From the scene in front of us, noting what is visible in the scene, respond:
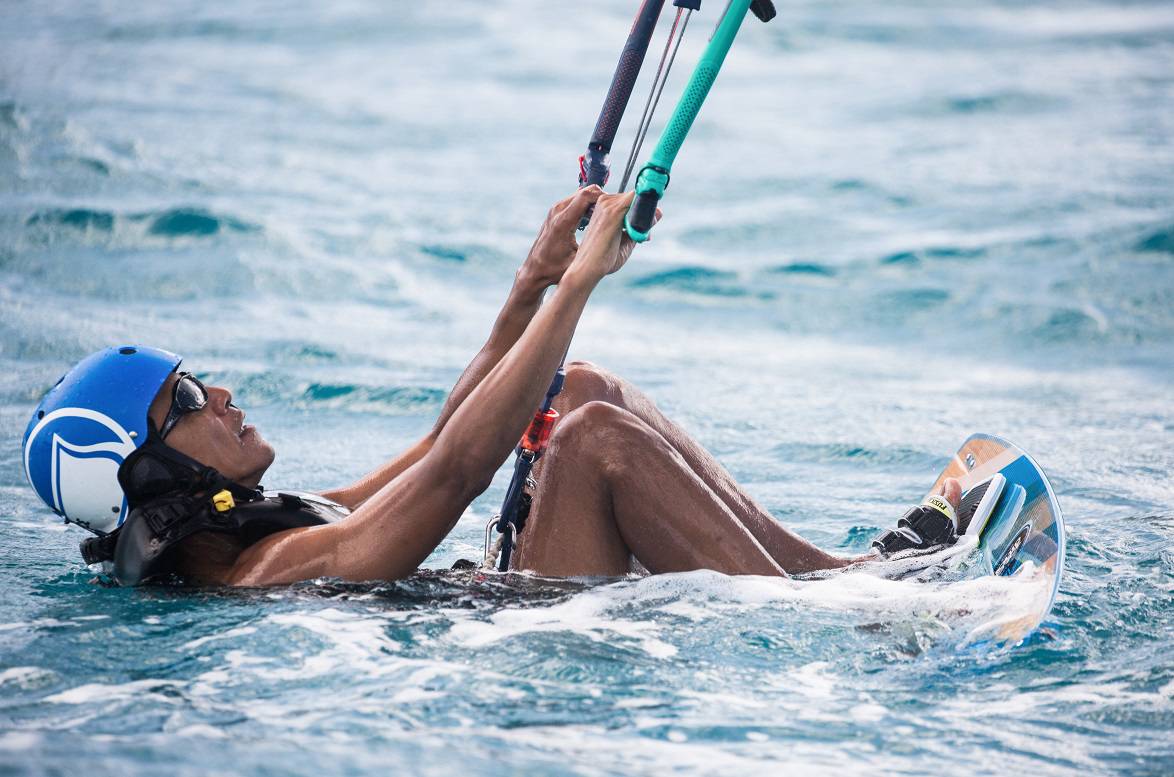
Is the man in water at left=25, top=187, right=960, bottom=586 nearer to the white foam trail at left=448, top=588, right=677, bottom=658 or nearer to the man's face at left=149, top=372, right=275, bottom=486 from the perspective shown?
the man's face at left=149, top=372, right=275, bottom=486

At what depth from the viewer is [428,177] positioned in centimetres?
1592

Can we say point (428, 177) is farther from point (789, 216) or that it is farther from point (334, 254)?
point (789, 216)

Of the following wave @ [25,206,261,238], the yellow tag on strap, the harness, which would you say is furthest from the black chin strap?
wave @ [25,206,261,238]

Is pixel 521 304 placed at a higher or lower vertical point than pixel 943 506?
higher

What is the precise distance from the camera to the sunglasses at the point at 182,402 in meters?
4.65

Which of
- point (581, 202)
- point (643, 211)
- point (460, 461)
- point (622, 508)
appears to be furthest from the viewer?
point (622, 508)

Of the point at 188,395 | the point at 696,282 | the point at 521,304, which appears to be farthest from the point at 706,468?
the point at 696,282

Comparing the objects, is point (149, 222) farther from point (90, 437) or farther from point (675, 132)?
point (675, 132)

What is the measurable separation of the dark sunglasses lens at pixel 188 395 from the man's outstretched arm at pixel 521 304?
2.31 ft

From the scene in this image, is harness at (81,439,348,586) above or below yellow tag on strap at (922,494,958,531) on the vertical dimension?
above

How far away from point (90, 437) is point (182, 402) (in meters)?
0.32

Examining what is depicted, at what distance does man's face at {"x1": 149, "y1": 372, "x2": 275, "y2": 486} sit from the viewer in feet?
15.3

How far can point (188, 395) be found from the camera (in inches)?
185

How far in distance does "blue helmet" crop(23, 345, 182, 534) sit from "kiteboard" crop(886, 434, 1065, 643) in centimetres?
279
